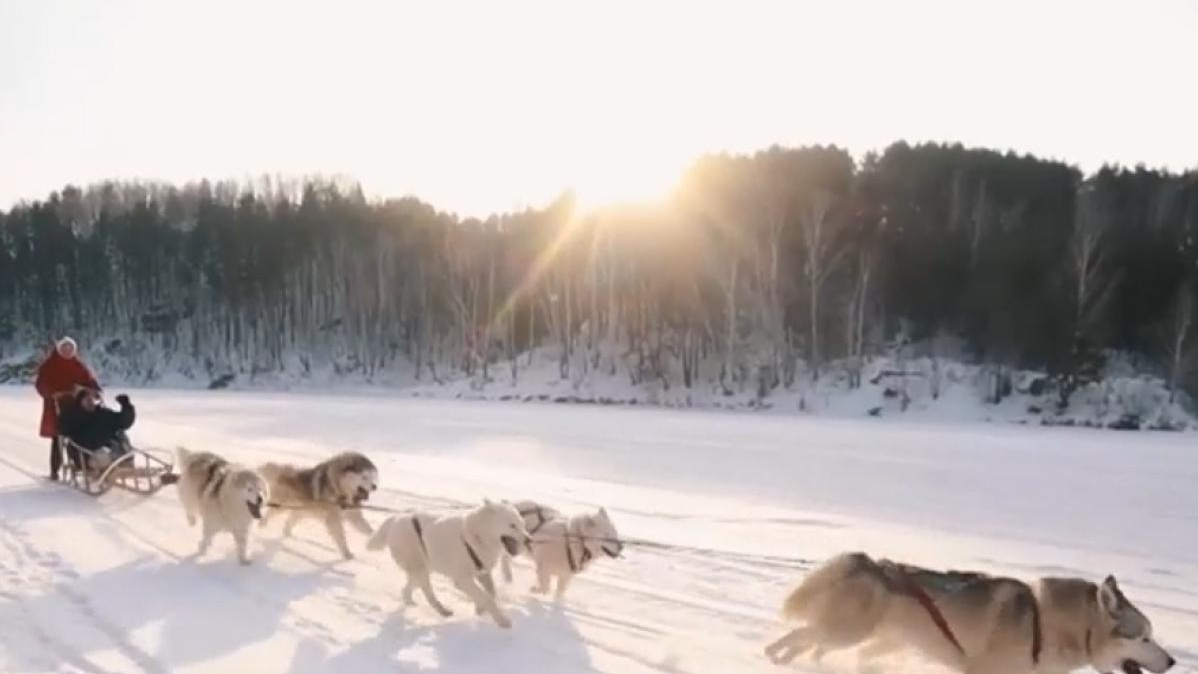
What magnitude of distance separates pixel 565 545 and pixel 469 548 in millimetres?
888


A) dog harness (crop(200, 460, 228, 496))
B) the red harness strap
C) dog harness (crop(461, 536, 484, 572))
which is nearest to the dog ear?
the red harness strap

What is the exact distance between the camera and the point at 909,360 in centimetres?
3991

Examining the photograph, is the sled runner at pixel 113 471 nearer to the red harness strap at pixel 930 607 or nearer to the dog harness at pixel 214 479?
the dog harness at pixel 214 479

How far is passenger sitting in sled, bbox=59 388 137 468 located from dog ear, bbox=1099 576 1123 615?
1128 cm

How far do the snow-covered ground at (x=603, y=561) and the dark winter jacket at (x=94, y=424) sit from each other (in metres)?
0.75

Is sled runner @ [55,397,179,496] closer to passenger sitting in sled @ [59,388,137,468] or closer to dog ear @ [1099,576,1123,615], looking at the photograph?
passenger sitting in sled @ [59,388,137,468]

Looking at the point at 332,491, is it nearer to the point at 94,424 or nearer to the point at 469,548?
the point at 469,548

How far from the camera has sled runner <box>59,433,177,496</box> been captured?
37.4 feet

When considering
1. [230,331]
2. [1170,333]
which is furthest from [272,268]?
[1170,333]

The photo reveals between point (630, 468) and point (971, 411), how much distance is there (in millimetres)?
21078

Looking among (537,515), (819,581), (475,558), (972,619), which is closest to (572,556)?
(537,515)

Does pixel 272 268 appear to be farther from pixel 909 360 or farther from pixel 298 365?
pixel 909 360

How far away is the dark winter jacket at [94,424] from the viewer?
12.3 meters

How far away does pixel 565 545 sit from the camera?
278 inches
